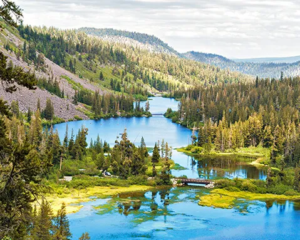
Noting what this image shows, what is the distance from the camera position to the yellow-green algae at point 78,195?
80.9 meters

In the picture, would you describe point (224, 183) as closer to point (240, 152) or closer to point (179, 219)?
point (179, 219)

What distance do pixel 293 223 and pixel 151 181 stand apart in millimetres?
34552

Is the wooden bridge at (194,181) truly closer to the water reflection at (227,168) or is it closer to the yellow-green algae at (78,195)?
the water reflection at (227,168)

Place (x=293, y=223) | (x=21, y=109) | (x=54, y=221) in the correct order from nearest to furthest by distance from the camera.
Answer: (x=54, y=221) < (x=293, y=223) < (x=21, y=109)

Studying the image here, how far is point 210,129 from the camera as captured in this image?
155375 mm

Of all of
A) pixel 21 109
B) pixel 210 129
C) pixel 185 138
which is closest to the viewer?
pixel 210 129

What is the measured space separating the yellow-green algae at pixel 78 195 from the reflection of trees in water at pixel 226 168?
2307 cm

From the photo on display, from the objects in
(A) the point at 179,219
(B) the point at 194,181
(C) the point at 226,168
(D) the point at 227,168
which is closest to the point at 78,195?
(A) the point at 179,219

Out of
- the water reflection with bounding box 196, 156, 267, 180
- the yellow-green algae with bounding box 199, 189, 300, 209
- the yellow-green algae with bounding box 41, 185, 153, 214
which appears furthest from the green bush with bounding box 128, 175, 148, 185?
the water reflection with bounding box 196, 156, 267, 180

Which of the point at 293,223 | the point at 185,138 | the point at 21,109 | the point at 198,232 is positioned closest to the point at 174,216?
the point at 198,232

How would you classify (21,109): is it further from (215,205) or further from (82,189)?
(215,205)

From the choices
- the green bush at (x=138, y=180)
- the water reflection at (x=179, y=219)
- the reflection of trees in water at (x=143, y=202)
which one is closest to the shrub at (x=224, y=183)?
the water reflection at (x=179, y=219)

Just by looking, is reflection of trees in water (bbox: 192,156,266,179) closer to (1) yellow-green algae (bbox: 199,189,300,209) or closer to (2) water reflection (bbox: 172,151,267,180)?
(2) water reflection (bbox: 172,151,267,180)

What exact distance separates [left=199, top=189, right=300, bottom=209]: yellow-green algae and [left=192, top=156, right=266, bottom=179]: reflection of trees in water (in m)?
14.7
